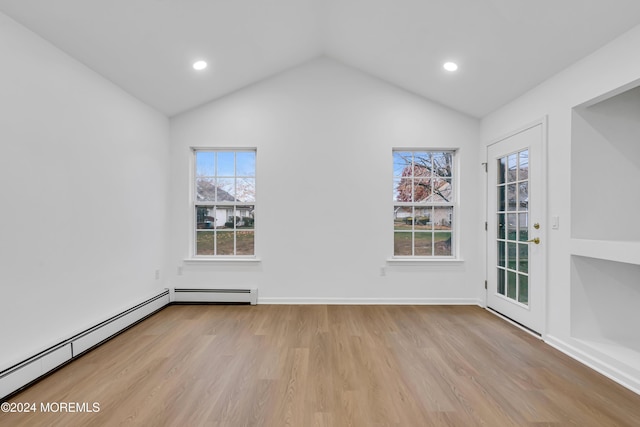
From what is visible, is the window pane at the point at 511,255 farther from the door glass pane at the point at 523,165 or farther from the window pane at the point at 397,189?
the window pane at the point at 397,189

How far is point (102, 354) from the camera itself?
2455 millimetres

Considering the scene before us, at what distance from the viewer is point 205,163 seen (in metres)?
4.04

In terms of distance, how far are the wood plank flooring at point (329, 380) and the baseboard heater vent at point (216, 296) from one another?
0.68 metres

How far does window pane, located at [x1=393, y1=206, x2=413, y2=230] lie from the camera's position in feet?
13.0

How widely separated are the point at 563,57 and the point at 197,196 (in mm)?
4160

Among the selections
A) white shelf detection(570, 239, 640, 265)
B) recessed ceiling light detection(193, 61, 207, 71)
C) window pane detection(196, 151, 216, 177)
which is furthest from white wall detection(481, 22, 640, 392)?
window pane detection(196, 151, 216, 177)

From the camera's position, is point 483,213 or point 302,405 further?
point 483,213

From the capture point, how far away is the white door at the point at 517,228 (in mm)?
2865

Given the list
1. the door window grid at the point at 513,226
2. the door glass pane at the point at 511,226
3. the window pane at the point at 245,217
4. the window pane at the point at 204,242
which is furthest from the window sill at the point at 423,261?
the window pane at the point at 204,242

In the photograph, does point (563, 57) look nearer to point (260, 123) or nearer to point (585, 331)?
point (585, 331)

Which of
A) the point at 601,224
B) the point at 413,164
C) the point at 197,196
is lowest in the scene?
the point at 601,224

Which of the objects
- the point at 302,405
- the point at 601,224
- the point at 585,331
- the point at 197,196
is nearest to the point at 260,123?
the point at 197,196

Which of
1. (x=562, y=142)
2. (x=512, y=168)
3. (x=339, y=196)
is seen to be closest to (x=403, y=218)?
(x=339, y=196)

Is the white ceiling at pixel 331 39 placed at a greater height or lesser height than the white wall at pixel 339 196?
greater
